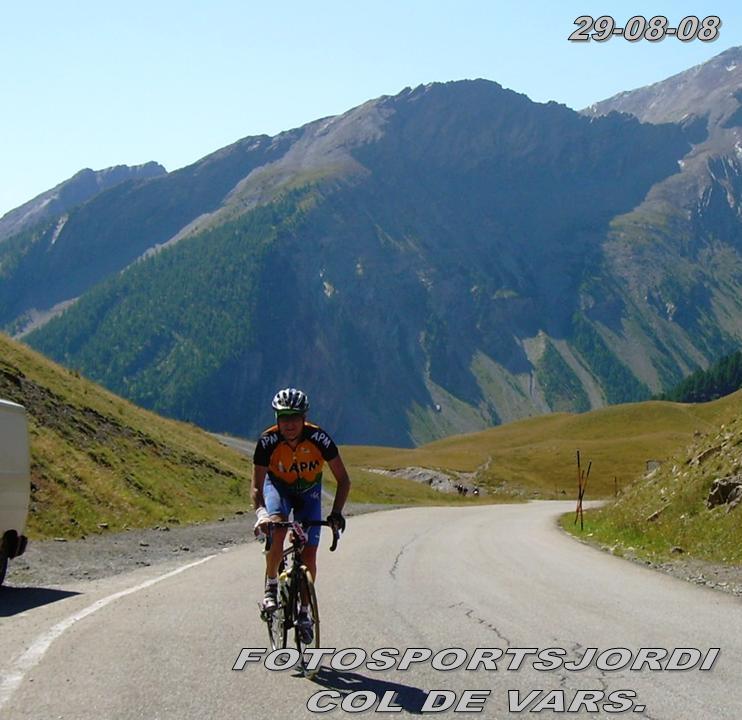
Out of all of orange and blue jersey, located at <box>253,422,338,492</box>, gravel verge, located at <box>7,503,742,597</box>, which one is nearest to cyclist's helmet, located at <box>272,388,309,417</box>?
orange and blue jersey, located at <box>253,422,338,492</box>

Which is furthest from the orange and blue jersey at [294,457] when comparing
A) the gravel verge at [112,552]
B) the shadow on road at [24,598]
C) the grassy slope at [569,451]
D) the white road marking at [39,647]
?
the grassy slope at [569,451]

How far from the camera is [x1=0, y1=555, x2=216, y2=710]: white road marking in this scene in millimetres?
7867

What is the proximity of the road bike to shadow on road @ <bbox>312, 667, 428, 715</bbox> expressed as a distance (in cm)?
21

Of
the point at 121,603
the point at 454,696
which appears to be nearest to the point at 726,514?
the point at 121,603

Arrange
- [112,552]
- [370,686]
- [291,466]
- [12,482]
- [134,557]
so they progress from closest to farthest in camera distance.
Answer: [370,686]
[291,466]
[12,482]
[134,557]
[112,552]

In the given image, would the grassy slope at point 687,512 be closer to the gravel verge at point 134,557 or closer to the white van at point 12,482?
the gravel verge at point 134,557

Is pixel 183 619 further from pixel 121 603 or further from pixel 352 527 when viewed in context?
pixel 352 527

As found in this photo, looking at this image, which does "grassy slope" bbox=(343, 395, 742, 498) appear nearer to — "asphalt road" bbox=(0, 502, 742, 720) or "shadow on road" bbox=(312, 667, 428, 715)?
"asphalt road" bbox=(0, 502, 742, 720)

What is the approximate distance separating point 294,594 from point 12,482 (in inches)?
309

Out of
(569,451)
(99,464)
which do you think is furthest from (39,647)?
(569,451)

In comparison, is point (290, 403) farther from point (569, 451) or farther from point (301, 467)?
point (569, 451)

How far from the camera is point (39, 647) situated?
955cm

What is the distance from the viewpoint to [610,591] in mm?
14688

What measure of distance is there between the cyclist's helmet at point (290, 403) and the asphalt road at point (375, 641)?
228cm
